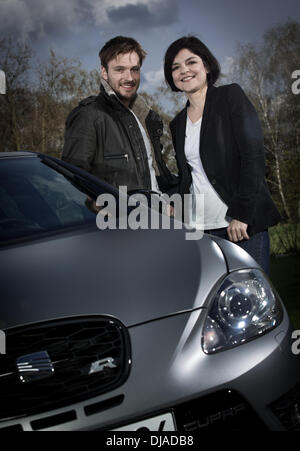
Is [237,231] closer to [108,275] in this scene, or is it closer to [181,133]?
[181,133]

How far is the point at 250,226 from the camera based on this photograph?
286 centimetres

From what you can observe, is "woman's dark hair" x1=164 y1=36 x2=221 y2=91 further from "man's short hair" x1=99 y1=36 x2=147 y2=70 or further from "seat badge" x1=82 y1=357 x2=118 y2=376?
"seat badge" x1=82 y1=357 x2=118 y2=376

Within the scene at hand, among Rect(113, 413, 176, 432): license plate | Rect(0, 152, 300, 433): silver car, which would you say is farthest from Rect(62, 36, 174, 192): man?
Rect(113, 413, 176, 432): license plate

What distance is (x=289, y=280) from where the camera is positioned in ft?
21.9

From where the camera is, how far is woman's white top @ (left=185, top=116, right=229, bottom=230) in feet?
9.93

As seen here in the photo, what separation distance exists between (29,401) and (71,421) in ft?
0.48

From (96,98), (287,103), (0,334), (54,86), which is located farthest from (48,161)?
(287,103)

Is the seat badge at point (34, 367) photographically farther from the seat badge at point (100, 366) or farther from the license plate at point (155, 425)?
the license plate at point (155, 425)

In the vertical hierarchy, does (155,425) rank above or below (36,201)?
below

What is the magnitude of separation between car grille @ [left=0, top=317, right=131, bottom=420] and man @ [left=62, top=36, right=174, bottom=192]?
178 centimetres

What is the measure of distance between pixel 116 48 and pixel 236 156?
1.18m

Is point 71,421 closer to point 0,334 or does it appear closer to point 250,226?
point 0,334


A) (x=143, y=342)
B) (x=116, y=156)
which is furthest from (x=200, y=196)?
(x=143, y=342)

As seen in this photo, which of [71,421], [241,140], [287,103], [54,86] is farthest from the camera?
[287,103]
